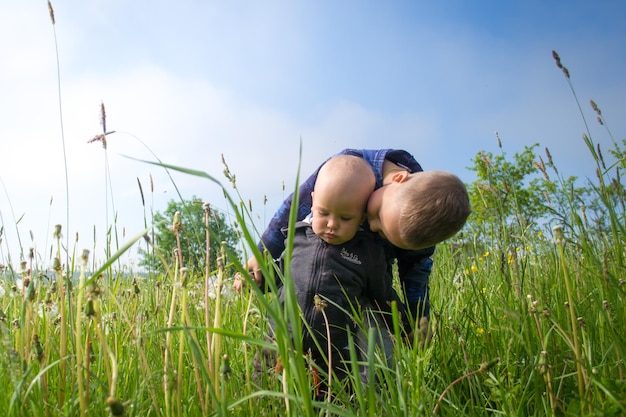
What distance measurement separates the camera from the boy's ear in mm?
2600

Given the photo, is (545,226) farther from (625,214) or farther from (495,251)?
(625,214)

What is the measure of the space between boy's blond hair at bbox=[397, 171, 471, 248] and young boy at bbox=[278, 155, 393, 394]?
248mm

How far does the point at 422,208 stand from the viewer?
7.73 ft

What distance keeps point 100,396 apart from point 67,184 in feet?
3.46

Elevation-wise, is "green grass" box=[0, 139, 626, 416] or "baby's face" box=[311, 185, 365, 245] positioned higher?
"baby's face" box=[311, 185, 365, 245]

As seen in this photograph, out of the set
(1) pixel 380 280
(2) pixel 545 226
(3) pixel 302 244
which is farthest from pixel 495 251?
(3) pixel 302 244

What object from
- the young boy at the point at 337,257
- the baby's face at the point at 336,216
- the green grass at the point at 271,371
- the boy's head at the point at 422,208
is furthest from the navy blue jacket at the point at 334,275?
the green grass at the point at 271,371

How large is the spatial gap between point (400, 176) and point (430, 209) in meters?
0.32

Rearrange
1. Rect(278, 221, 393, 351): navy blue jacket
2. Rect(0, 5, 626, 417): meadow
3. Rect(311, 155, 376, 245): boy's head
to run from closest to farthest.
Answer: Rect(0, 5, 626, 417): meadow, Rect(311, 155, 376, 245): boy's head, Rect(278, 221, 393, 351): navy blue jacket

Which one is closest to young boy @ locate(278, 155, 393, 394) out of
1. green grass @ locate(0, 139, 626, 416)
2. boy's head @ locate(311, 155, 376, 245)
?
boy's head @ locate(311, 155, 376, 245)

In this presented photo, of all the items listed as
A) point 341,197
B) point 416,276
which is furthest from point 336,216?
point 416,276

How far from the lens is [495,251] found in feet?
13.1

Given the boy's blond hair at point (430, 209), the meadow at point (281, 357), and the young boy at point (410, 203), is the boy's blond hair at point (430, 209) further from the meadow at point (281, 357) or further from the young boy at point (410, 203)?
the meadow at point (281, 357)

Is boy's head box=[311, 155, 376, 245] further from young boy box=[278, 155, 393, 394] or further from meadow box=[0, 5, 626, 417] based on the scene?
meadow box=[0, 5, 626, 417]
